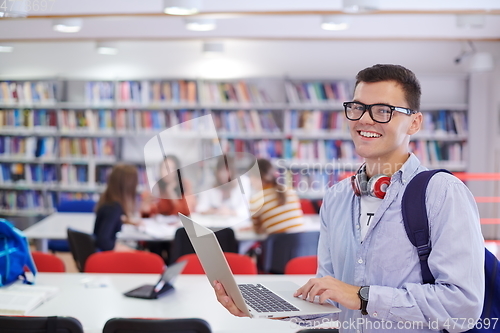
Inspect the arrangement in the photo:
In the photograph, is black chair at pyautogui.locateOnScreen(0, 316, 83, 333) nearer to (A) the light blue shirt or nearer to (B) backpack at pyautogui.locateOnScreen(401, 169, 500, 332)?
(A) the light blue shirt

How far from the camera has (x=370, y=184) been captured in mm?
1532

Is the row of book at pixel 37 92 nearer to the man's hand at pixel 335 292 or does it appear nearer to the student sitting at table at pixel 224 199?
the student sitting at table at pixel 224 199

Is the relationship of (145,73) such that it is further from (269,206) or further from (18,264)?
(18,264)

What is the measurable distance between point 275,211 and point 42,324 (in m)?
2.41

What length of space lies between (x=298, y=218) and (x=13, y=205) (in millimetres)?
3110

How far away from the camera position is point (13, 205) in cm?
560

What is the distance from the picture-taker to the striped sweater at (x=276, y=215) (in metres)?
4.23

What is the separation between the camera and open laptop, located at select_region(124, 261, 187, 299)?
2.60 m

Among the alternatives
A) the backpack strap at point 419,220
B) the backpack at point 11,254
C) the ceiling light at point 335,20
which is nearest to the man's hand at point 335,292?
the backpack strap at point 419,220

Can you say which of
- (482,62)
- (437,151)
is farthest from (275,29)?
(437,151)

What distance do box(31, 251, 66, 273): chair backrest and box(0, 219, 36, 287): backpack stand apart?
386 mm

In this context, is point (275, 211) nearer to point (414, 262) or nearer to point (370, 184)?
point (370, 184)

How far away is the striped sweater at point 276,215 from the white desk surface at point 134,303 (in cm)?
125

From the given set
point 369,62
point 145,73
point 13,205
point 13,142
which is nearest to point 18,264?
point 13,205
